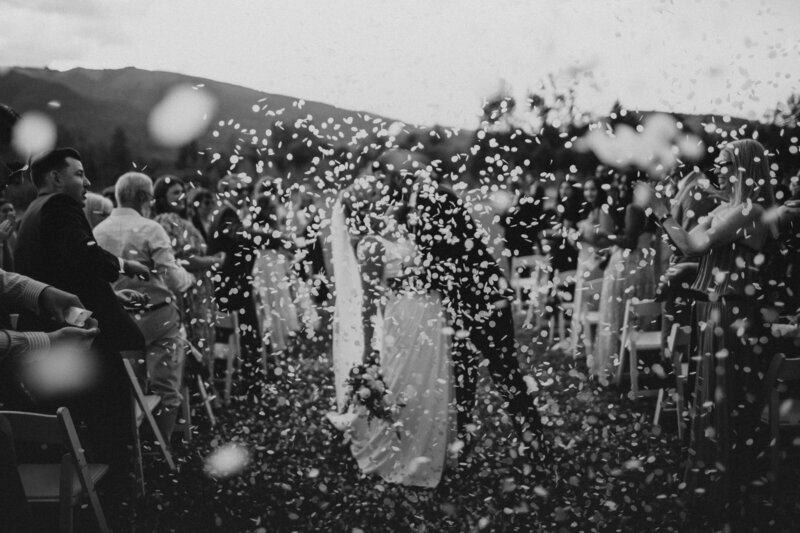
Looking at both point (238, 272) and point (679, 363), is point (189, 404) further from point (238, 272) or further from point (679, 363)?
point (679, 363)

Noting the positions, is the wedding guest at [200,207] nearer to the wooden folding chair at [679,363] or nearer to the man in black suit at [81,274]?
the man in black suit at [81,274]

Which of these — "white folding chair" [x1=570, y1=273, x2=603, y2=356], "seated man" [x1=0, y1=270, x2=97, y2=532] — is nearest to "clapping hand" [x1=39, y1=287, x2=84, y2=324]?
"seated man" [x1=0, y1=270, x2=97, y2=532]

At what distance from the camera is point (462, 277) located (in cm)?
400

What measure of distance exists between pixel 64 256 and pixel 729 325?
3.52 metres

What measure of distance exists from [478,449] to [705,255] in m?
1.95

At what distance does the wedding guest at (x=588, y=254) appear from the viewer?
672 cm

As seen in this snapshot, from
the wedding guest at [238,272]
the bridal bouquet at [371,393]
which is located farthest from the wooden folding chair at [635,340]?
the wedding guest at [238,272]

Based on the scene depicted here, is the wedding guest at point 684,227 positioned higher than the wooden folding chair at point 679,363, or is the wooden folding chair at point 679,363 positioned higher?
the wedding guest at point 684,227

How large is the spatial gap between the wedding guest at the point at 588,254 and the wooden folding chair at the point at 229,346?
3.61m

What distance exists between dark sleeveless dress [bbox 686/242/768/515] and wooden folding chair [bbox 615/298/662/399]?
1281mm

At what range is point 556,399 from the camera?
18.5 feet

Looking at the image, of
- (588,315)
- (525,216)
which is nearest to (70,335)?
(525,216)

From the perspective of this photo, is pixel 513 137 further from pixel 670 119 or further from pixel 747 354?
pixel 747 354

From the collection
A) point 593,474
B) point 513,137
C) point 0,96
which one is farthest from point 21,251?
point 593,474
